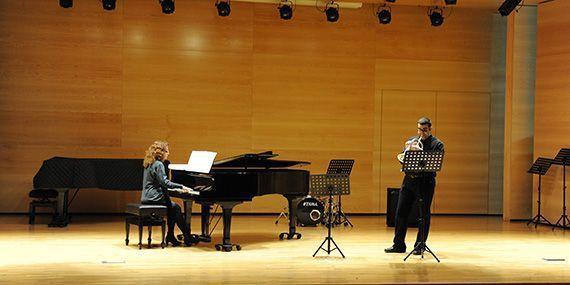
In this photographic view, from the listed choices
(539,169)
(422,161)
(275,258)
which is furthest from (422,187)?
(539,169)

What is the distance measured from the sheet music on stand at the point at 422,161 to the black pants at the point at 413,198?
48 cm

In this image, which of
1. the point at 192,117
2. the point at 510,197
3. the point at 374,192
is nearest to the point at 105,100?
the point at 192,117

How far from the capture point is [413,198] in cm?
842

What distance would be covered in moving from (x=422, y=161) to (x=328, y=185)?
3.06 feet

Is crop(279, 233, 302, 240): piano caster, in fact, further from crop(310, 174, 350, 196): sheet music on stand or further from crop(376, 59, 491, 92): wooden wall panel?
crop(376, 59, 491, 92): wooden wall panel

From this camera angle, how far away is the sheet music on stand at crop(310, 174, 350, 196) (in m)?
7.93

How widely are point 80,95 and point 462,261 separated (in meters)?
6.49

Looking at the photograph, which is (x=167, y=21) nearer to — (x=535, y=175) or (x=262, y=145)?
(x=262, y=145)

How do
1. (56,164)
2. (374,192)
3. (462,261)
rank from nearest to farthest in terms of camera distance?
(462,261)
(56,164)
(374,192)

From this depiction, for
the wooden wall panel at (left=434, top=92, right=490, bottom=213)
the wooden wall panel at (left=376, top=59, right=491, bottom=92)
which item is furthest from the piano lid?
the wooden wall panel at (left=434, top=92, right=490, bottom=213)

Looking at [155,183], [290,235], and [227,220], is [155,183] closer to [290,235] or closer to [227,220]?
[227,220]

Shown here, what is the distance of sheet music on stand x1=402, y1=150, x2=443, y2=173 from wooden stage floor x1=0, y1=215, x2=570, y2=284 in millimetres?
905

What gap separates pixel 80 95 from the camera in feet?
40.0

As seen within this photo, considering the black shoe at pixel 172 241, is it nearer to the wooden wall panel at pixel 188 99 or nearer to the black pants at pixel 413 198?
the black pants at pixel 413 198
